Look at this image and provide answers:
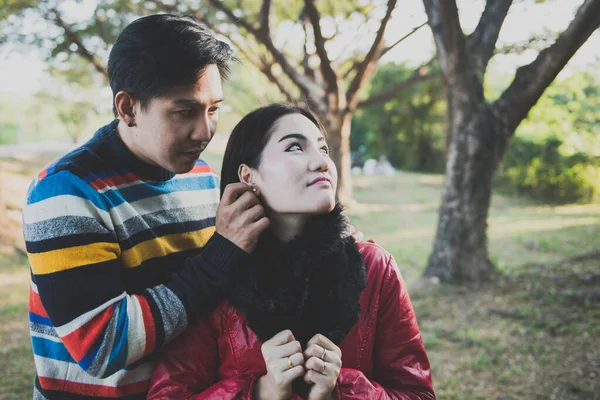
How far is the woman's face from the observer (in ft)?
5.36

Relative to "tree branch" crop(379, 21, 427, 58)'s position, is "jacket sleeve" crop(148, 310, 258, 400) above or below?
below

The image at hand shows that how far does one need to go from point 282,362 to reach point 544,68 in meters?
4.60

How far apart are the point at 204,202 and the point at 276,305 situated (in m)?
0.68

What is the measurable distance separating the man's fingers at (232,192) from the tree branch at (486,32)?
453 cm

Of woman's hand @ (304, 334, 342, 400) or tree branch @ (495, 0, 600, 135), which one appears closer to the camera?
woman's hand @ (304, 334, 342, 400)

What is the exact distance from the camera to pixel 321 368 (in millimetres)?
1404

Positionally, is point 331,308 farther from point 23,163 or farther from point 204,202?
point 23,163

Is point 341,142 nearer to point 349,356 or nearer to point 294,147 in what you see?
point 294,147

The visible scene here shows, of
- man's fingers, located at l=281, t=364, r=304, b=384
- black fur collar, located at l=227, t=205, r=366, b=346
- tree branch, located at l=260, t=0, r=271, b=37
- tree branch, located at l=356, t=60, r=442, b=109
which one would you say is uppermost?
tree branch, located at l=260, t=0, r=271, b=37

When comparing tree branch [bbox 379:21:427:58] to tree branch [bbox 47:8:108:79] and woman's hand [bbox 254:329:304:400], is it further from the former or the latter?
tree branch [bbox 47:8:108:79]

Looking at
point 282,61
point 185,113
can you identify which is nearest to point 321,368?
point 185,113

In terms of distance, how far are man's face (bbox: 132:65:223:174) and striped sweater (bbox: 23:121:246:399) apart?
0.08 metres

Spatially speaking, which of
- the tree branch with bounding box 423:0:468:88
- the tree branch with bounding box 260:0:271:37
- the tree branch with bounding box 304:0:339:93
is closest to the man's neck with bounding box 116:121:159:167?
the tree branch with bounding box 423:0:468:88

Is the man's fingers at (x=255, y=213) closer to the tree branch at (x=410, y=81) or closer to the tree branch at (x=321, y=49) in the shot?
the tree branch at (x=321, y=49)
